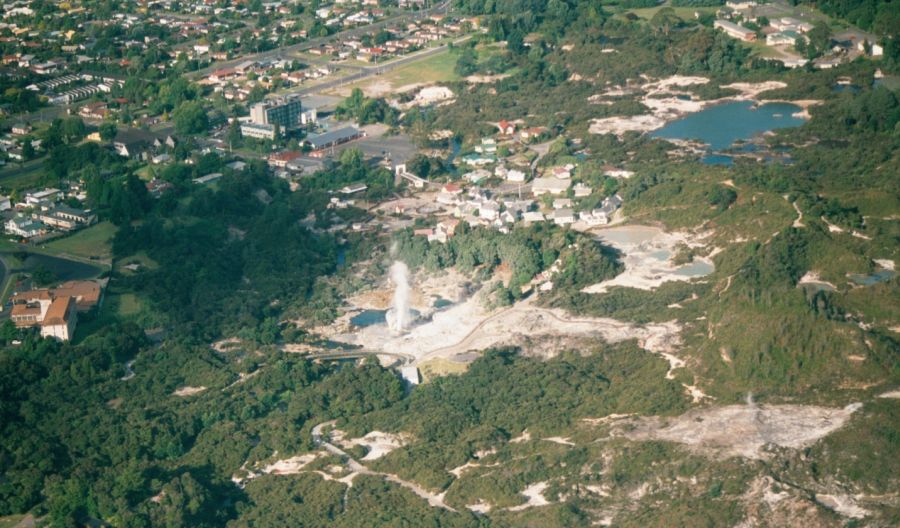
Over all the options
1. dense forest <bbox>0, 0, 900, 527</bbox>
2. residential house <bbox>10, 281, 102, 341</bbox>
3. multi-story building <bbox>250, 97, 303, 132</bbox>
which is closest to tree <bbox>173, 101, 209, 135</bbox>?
multi-story building <bbox>250, 97, 303, 132</bbox>

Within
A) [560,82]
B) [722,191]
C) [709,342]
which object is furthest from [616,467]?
[560,82]

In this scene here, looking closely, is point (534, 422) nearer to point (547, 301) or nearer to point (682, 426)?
point (682, 426)

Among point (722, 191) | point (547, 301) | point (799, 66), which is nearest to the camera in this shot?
point (547, 301)

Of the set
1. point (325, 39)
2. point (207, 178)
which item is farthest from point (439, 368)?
point (325, 39)

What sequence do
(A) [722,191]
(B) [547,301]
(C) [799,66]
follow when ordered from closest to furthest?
(B) [547,301]
(A) [722,191]
(C) [799,66]

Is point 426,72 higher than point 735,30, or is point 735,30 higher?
point 735,30

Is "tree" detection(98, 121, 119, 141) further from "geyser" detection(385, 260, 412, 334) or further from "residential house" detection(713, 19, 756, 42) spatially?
"residential house" detection(713, 19, 756, 42)

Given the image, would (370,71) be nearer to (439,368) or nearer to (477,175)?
(477,175)
